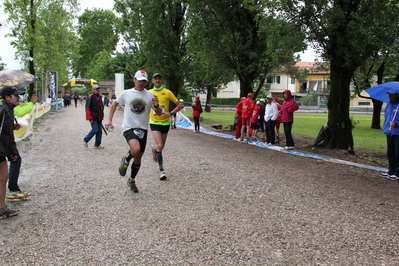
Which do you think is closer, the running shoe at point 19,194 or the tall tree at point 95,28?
the running shoe at point 19,194

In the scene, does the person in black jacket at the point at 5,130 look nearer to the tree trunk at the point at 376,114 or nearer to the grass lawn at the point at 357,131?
the grass lawn at the point at 357,131

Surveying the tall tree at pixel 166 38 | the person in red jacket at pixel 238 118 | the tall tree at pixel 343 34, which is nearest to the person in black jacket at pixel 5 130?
the tall tree at pixel 343 34

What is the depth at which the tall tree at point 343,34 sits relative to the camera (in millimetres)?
10047

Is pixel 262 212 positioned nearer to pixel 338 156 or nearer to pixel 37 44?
pixel 338 156

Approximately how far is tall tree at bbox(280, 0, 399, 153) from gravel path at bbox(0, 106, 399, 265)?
358 centimetres

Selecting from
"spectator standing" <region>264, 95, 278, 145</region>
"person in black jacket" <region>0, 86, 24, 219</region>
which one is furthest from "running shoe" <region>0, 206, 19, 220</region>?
"spectator standing" <region>264, 95, 278, 145</region>

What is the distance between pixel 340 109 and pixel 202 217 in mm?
8399

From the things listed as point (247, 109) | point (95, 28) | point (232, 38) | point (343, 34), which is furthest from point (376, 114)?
point (95, 28)

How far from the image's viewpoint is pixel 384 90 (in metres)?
8.24

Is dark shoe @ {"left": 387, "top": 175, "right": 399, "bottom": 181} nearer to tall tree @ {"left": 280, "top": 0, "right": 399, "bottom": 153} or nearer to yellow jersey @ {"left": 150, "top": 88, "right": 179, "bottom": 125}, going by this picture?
tall tree @ {"left": 280, "top": 0, "right": 399, "bottom": 153}

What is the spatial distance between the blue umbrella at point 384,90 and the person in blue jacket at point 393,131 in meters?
0.05

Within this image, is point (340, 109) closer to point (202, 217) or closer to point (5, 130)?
point (202, 217)

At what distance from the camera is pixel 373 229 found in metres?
4.72

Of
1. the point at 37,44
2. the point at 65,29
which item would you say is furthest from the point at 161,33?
the point at 65,29
